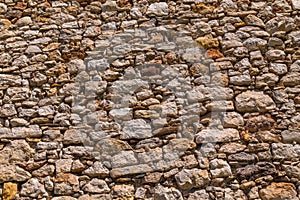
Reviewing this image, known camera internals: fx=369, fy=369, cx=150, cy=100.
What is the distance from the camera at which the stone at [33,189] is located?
3.30 meters

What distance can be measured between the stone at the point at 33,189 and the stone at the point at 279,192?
1.92 meters

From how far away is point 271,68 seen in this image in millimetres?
3438

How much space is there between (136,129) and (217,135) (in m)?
0.74

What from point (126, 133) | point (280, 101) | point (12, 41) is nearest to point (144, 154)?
point (126, 133)

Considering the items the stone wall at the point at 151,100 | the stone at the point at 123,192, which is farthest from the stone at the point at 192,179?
the stone at the point at 123,192

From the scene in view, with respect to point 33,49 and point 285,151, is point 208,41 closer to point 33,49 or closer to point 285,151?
point 285,151

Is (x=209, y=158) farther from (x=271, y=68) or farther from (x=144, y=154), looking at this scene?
(x=271, y=68)

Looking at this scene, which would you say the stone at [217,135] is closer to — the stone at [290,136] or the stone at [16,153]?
the stone at [290,136]

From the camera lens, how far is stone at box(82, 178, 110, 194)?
10.7 ft

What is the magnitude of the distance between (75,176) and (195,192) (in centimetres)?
108

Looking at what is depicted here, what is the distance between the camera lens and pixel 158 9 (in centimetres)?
376

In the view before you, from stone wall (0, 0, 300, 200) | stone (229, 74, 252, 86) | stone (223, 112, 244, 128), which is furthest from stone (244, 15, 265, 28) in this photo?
stone (223, 112, 244, 128)

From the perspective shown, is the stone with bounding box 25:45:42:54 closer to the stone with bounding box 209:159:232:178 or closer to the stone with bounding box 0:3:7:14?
the stone with bounding box 0:3:7:14

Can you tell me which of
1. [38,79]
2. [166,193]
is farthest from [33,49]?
[166,193]
